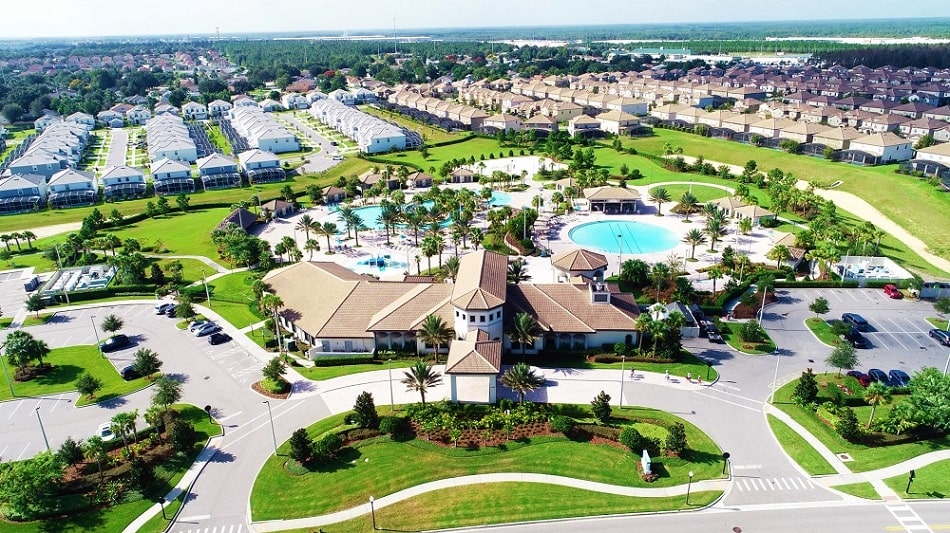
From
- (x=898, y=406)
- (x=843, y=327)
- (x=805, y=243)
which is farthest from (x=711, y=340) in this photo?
(x=805, y=243)

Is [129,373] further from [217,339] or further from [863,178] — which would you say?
[863,178]

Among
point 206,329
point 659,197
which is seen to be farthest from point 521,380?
point 659,197

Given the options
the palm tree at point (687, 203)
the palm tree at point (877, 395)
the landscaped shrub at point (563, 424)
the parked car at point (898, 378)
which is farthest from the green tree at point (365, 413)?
the palm tree at point (687, 203)

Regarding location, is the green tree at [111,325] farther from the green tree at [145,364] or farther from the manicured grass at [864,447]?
the manicured grass at [864,447]

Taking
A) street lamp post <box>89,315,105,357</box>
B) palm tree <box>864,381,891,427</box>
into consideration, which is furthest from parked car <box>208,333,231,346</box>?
palm tree <box>864,381,891,427</box>

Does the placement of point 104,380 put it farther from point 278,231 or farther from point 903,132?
point 903,132

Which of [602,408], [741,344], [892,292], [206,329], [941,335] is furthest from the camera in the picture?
[892,292]
